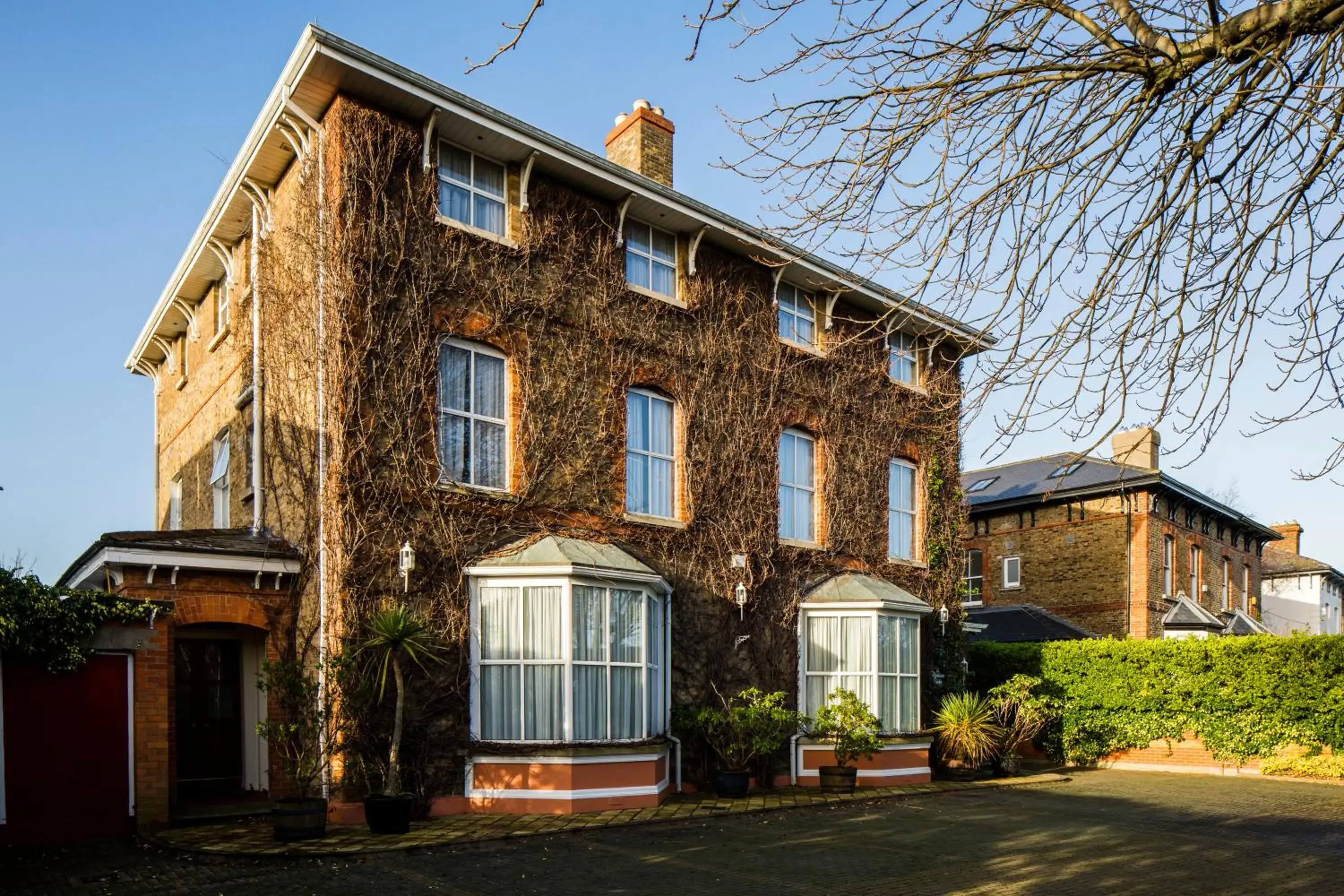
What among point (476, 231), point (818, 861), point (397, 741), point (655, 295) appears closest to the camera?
point (818, 861)

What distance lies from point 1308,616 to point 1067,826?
4185cm

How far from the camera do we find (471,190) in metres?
13.5

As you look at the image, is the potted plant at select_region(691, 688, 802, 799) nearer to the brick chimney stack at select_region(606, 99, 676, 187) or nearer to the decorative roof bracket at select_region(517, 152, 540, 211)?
the decorative roof bracket at select_region(517, 152, 540, 211)

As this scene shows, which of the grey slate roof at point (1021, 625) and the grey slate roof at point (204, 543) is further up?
the grey slate roof at point (204, 543)

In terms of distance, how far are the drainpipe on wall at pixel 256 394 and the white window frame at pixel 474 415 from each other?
2767 millimetres

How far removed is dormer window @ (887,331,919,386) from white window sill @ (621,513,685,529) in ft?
20.4

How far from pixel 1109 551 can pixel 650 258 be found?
16.8 metres

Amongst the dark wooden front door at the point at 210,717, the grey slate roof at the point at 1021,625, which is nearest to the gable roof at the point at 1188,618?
the grey slate roof at the point at 1021,625

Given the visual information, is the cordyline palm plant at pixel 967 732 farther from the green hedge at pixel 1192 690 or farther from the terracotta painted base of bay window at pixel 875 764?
the green hedge at pixel 1192 690

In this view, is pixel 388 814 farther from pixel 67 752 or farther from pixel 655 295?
pixel 655 295

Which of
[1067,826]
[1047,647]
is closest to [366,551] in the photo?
[1067,826]

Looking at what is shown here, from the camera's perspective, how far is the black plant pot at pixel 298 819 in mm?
10289

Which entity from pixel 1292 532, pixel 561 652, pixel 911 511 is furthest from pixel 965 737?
pixel 1292 532

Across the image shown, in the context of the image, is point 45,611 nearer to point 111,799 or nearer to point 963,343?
point 111,799
